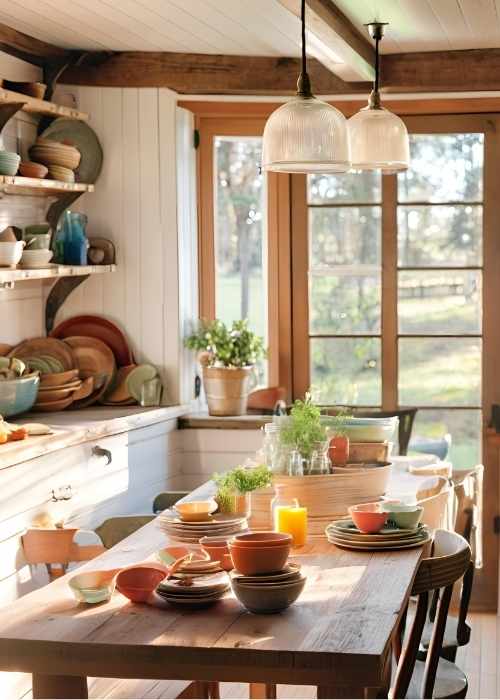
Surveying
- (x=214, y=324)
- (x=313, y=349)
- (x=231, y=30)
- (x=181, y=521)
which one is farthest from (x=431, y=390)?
(x=181, y=521)

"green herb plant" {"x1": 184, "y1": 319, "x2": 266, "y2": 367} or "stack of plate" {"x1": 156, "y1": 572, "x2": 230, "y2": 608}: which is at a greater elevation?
"green herb plant" {"x1": 184, "y1": 319, "x2": 266, "y2": 367}

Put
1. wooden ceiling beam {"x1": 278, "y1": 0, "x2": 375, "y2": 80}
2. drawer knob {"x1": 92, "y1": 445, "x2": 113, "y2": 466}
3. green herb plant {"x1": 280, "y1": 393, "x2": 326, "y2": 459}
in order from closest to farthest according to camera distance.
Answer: green herb plant {"x1": 280, "y1": 393, "x2": 326, "y2": 459} → wooden ceiling beam {"x1": 278, "y1": 0, "x2": 375, "y2": 80} → drawer knob {"x1": 92, "y1": 445, "x2": 113, "y2": 466}

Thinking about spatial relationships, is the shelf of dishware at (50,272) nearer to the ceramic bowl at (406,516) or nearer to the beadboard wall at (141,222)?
the beadboard wall at (141,222)

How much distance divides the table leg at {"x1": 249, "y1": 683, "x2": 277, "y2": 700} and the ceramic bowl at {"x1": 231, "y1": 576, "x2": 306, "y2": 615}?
1.30m

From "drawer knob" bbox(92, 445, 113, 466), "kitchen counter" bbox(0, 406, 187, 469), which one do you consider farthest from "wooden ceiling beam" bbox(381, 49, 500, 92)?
"drawer knob" bbox(92, 445, 113, 466)

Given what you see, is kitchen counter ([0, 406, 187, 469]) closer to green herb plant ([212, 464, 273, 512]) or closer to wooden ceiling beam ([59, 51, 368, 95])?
green herb plant ([212, 464, 273, 512])

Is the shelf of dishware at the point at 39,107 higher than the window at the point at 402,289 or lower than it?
higher

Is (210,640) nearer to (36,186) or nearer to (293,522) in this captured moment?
(293,522)

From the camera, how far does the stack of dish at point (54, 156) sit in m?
4.78

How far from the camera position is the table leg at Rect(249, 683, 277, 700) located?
3.70 m

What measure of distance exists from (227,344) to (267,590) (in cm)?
286

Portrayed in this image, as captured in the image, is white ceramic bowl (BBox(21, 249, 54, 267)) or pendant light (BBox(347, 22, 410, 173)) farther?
white ceramic bowl (BBox(21, 249, 54, 267))

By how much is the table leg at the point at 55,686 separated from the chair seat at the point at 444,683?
Answer: 874mm

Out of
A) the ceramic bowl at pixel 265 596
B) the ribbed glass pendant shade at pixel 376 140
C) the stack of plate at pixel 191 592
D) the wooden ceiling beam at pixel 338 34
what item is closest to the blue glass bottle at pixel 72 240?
the wooden ceiling beam at pixel 338 34
